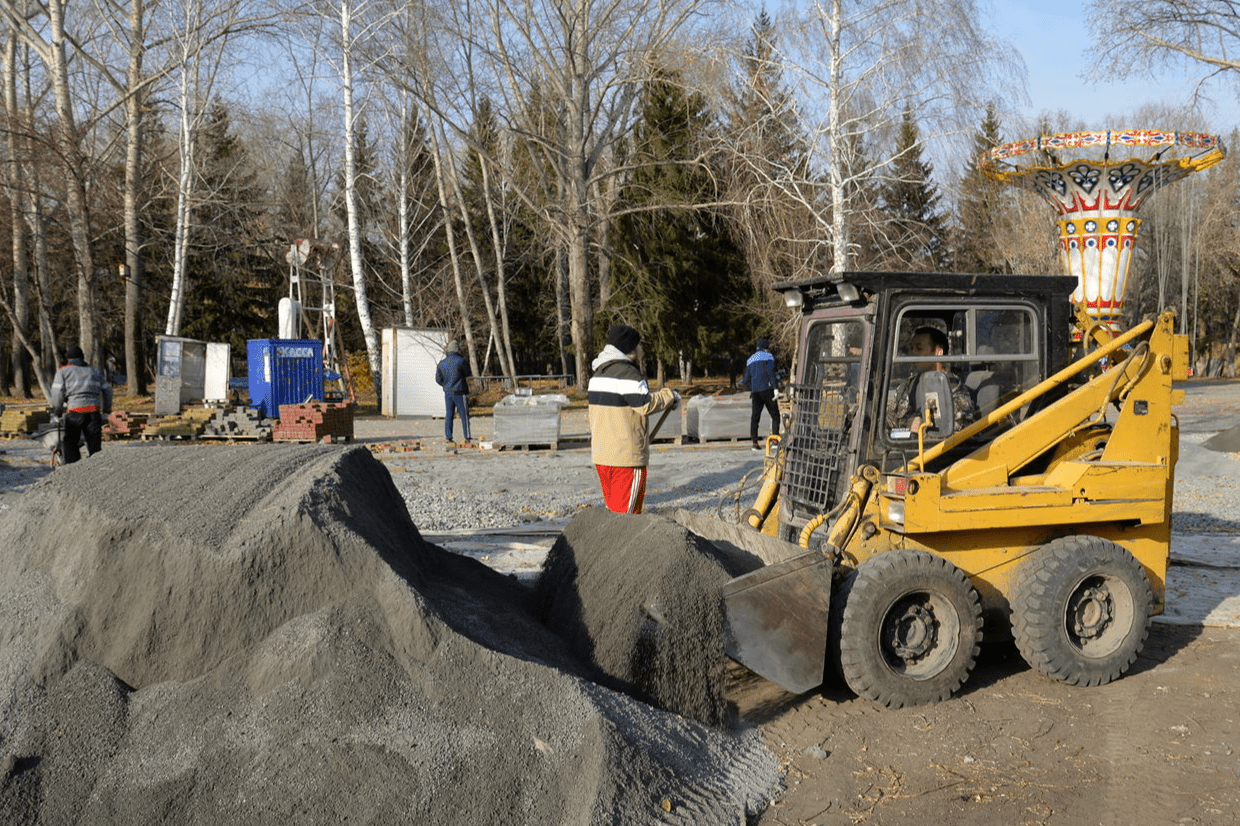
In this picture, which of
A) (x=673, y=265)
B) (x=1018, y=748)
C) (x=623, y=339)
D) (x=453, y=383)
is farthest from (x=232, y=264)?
(x=1018, y=748)

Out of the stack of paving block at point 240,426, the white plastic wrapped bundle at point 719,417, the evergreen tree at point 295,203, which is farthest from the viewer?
the evergreen tree at point 295,203

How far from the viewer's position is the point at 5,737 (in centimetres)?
402

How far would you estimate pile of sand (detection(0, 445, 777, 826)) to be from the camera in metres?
3.83

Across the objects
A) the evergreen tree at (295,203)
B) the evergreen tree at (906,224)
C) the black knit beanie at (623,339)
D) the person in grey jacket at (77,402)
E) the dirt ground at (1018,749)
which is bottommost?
the dirt ground at (1018,749)

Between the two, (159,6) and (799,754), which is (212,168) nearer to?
(159,6)

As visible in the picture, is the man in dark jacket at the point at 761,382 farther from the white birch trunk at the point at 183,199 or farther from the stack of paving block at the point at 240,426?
the white birch trunk at the point at 183,199

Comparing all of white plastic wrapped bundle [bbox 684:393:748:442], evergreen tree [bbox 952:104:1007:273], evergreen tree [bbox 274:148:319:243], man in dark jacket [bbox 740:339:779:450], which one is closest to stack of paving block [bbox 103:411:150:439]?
white plastic wrapped bundle [bbox 684:393:748:442]

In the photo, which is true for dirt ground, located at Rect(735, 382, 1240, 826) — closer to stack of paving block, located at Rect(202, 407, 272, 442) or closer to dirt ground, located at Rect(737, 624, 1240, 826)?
dirt ground, located at Rect(737, 624, 1240, 826)

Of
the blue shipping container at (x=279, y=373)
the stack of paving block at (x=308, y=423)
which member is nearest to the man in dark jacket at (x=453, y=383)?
the stack of paving block at (x=308, y=423)

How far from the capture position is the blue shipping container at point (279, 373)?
69.8 feet

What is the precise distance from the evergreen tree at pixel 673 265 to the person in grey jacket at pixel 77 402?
21.3m

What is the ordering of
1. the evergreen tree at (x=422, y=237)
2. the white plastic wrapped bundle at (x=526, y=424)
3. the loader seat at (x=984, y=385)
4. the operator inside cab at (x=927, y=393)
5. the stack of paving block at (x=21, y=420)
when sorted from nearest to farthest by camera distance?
the operator inside cab at (x=927, y=393) < the loader seat at (x=984, y=385) < the white plastic wrapped bundle at (x=526, y=424) < the stack of paving block at (x=21, y=420) < the evergreen tree at (x=422, y=237)

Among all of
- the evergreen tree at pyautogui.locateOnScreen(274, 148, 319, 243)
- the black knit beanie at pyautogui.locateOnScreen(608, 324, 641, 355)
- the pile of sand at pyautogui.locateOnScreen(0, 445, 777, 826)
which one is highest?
the evergreen tree at pyautogui.locateOnScreen(274, 148, 319, 243)

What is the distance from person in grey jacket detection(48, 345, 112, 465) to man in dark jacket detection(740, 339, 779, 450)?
911 centimetres
